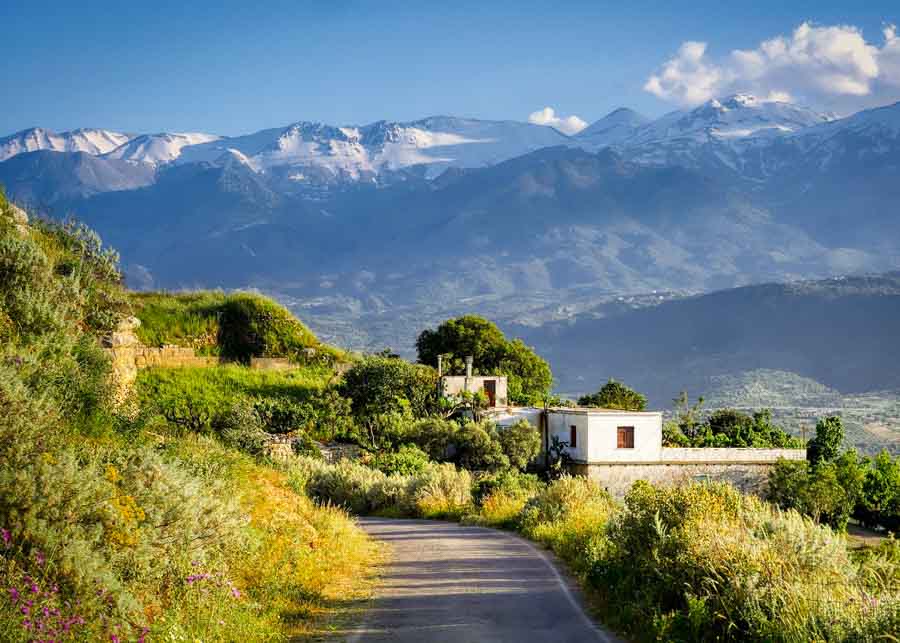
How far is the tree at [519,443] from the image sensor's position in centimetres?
4581

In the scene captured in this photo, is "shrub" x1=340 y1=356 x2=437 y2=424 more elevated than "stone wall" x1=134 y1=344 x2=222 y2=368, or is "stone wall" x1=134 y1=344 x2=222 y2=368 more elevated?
"stone wall" x1=134 y1=344 x2=222 y2=368

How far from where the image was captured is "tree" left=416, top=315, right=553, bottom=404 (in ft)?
220

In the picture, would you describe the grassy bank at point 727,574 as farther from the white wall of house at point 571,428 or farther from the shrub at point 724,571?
the white wall of house at point 571,428


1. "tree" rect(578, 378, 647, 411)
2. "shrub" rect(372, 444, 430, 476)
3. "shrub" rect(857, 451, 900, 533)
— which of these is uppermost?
"tree" rect(578, 378, 647, 411)

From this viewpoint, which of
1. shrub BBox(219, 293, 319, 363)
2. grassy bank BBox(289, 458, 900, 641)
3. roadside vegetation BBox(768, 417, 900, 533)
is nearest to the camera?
grassy bank BBox(289, 458, 900, 641)

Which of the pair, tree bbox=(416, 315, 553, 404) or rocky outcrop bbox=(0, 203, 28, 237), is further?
tree bbox=(416, 315, 553, 404)

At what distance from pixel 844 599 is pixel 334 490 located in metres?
23.1

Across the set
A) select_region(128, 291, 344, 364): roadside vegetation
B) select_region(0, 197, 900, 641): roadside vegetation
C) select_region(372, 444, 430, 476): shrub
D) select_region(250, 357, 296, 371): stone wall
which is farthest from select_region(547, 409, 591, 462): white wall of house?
select_region(0, 197, 900, 641): roadside vegetation

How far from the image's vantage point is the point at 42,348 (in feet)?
45.4

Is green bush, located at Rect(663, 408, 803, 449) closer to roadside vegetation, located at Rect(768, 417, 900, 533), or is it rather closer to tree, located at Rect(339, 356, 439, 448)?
roadside vegetation, located at Rect(768, 417, 900, 533)

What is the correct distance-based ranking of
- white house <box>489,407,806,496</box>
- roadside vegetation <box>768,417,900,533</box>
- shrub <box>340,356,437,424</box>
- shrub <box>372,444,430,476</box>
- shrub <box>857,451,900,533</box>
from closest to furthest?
shrub <box>372,444,430,476</box> < shrub <box>340,356,437,424</box> < white house <box>489,407,806,496</box> < roadside vegetation <box>768,417,900,533</box> < shrub <box>857,451,900,533</box>

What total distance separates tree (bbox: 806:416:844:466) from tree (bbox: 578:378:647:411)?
38.2 feet

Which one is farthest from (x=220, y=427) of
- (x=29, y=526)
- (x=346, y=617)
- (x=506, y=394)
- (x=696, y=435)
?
(x=696, y=435)

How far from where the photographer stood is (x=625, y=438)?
5334 cm
